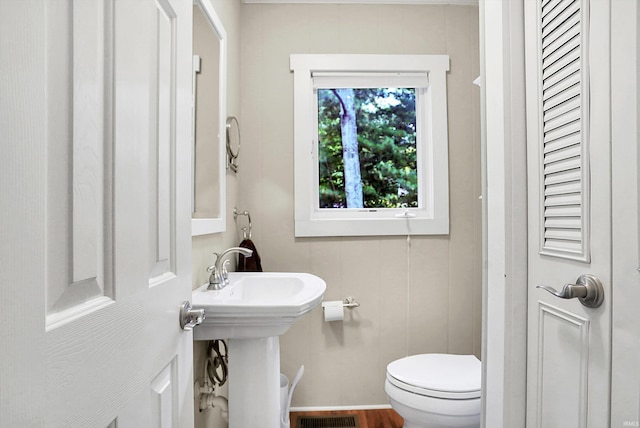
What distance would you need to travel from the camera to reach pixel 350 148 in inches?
88.4

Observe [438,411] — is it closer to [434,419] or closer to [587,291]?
[434,419]

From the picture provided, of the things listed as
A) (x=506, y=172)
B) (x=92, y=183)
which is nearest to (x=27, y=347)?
(x=92, y=183)

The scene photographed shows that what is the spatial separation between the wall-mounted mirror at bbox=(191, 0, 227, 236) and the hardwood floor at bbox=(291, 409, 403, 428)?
116 cm

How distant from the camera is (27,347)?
39 cm

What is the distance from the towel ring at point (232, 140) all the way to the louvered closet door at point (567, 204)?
51.7 inches

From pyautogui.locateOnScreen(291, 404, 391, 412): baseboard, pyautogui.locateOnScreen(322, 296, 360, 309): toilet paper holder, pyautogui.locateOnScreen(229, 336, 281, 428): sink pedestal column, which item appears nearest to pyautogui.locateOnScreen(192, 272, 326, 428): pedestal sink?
pyautogui.locateOnScreen(229, 336, 281, 428): sink pedestal column

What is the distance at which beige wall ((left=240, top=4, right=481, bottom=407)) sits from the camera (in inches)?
84.3

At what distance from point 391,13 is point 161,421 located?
2.24 metres

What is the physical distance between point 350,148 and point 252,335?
1366 mm

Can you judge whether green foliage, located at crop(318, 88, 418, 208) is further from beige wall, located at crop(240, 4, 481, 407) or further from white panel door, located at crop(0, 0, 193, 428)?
white panel door, located at crop(0, 0, 193, 428)

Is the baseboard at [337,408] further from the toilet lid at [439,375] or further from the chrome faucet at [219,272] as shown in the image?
the chrome faucet at [219,272]

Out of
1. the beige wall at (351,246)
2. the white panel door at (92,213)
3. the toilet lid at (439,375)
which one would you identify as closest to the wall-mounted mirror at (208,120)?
the beige wall at (351,246)

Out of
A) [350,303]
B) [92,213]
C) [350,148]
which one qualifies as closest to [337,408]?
[350,303]

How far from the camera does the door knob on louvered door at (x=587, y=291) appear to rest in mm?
749
